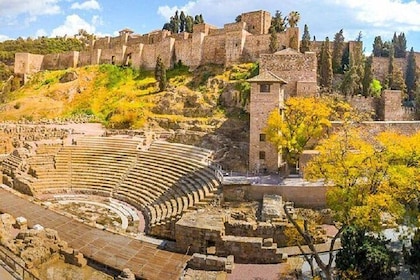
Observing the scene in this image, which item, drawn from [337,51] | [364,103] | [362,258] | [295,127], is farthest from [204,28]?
[362,258]

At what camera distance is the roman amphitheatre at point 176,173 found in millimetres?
15930

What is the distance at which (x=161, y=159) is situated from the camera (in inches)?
1110

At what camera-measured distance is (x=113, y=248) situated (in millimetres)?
17125

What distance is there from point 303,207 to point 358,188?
6504mm

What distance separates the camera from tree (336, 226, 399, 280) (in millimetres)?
12898

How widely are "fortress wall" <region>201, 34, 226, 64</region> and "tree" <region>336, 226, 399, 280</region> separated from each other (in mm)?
29872

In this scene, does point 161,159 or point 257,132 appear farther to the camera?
point 161,159

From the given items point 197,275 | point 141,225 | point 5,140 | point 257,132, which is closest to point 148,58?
point 5,140

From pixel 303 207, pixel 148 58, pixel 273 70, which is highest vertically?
pixel 148 58

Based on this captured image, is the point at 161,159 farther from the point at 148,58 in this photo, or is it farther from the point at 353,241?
the point at 148,58

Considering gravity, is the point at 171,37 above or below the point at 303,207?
above

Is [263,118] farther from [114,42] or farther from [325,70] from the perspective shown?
[114,42]

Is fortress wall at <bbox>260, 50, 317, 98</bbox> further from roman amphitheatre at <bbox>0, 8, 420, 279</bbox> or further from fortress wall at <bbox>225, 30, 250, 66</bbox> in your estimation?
fortress wall at <bbox>225, 30, 250, 66</bbox>

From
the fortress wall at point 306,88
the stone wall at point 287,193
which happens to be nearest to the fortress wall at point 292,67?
the fortress wall at point 306,88
